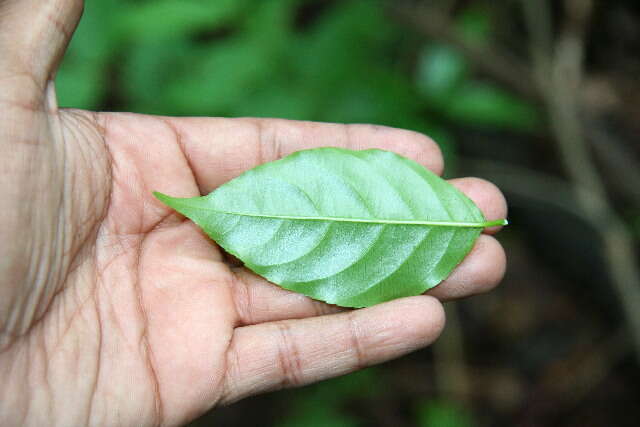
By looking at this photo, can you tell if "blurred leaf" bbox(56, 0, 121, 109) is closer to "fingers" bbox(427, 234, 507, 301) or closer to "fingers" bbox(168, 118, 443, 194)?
"fingers" bbox(168, 118, 443, 194)

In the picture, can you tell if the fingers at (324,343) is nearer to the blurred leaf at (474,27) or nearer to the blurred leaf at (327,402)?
the blurred leaf at (327,402)

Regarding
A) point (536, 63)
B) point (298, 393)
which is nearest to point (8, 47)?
point (298, 393)

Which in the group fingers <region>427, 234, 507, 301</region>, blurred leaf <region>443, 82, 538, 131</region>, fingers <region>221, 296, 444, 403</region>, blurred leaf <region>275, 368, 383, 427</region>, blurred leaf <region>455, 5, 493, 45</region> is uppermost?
blurred leaf <region>455, 5, 493, 45</region>

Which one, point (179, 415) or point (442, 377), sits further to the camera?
point (442, 377)

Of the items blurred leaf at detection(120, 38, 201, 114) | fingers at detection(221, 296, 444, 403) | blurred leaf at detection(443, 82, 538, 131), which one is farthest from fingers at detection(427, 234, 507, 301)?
blurred leaf at detection(120, 38, 201, 114)

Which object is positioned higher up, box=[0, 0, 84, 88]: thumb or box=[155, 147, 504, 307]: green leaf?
box=[0, 0, 84, 88]: thumb

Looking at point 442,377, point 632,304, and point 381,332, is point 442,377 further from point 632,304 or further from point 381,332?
point 381,332

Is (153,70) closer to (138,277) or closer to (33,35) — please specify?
(33,35)

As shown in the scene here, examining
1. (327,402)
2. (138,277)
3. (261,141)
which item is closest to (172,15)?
(261,141)
